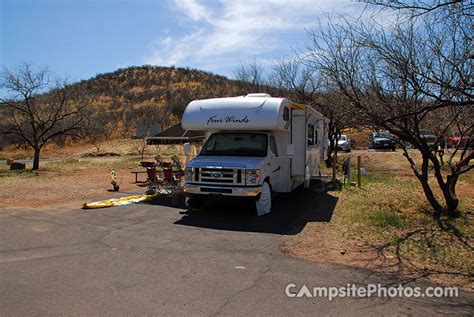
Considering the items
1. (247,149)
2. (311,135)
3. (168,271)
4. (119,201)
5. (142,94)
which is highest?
(142,94)

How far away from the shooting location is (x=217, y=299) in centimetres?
471

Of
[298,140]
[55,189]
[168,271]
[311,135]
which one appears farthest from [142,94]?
[168,271]

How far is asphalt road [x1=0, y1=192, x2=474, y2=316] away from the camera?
4496 mm

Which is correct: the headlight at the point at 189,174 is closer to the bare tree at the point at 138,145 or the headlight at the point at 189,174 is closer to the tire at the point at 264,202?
the tire at the point at 264,202

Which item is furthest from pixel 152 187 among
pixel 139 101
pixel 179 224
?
pixel 139 101

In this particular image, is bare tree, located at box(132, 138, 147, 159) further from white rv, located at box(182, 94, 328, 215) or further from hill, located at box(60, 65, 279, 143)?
white rv, located at box(182, 94, 328, 215)

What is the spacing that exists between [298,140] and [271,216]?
8.45 feet

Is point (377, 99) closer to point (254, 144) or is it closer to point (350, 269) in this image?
point (254, 144)

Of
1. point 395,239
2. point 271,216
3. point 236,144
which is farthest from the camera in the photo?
point 236,144

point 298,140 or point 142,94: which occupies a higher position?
point 142,94

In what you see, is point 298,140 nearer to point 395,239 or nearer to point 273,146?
point 273,146

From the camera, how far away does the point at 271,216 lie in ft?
31.2

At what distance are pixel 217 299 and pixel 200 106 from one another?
646cm

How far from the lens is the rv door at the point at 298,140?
36.3 feet
